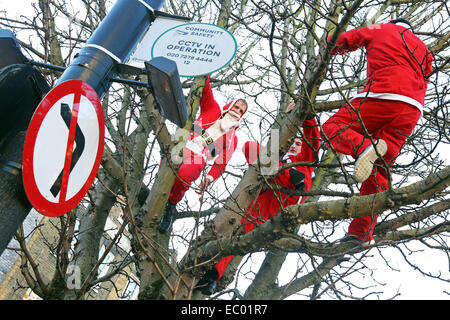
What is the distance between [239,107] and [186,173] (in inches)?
47.7

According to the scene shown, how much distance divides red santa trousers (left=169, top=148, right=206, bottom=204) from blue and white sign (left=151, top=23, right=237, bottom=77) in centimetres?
186

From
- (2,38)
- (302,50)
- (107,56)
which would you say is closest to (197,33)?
(107,56)

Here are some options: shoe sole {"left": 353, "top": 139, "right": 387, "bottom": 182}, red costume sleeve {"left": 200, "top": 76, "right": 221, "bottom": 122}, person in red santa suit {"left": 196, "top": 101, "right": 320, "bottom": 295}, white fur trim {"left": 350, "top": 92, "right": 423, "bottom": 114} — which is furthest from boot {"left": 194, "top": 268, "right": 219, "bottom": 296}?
white fur trim {"left": 350, "top": 92, "right": 423, "bottom": 114}

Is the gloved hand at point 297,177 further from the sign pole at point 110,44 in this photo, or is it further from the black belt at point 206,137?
the sign pole at point 110,44

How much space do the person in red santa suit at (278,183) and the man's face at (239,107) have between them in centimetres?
57

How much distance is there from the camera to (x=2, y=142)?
1604 millimetres

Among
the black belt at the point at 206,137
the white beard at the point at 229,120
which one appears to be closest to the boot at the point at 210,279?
the black belt at the point at 206,137

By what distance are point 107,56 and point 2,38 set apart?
1.66 feet

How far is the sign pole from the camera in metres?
1.90

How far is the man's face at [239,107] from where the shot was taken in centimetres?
508

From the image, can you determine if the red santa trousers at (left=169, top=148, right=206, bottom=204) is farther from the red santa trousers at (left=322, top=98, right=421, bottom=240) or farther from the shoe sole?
the shoe sole

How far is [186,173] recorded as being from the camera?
4.54 m

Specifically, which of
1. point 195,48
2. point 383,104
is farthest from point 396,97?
point 195,48
